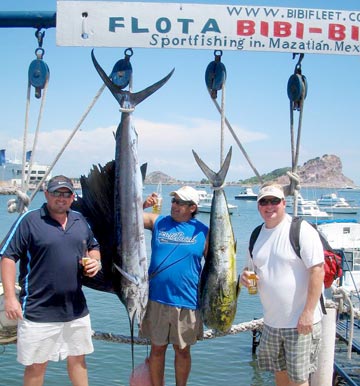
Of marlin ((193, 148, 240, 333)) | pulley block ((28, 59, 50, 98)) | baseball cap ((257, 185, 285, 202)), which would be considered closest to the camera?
baseball cap ((257, 185, 285, 202))

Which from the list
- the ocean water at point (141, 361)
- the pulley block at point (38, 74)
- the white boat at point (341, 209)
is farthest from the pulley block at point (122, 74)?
the white boat at point (341, 209)

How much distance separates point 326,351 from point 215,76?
1861 millimetres

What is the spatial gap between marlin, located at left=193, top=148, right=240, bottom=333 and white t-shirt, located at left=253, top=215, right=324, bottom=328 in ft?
1.26

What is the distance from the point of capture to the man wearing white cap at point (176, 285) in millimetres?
2963

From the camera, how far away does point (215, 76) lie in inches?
131

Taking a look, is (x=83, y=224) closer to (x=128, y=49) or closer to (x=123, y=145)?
(x=123, y=145)

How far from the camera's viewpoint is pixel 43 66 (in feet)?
10.6

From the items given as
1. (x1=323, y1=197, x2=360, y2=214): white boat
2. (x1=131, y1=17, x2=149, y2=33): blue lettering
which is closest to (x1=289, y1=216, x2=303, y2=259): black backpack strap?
(x1=131, y1=17, x2=149, y2=33): blue lettering

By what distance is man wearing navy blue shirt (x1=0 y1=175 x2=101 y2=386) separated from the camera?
8.93ft

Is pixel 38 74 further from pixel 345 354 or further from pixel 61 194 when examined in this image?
pixel 345 354

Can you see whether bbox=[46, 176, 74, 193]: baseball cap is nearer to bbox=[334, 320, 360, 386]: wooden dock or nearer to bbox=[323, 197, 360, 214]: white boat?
bbox=[334, 320, 360, 386]: wooden dock

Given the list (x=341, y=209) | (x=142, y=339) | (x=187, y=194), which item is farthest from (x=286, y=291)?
(x=341, y=209)

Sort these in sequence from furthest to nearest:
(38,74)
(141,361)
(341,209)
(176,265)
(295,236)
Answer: (341,209)
(141,361)
(38,74)
(176,265)
(295,236)

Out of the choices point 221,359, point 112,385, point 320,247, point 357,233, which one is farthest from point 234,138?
point 357,233
